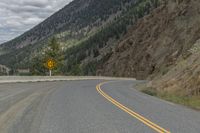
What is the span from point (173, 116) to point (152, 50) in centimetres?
7218

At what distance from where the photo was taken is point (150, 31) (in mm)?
93500

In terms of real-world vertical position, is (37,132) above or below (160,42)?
below

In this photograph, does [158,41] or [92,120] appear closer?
[92,120]

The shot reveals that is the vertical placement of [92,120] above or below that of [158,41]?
below

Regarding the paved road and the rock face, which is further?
the rock face

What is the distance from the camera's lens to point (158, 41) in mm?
83750

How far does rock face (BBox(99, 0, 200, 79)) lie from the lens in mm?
66125

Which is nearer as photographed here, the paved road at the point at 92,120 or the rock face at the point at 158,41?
the paved road at the point at 92,120

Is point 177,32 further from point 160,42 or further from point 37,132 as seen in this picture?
point 37,132

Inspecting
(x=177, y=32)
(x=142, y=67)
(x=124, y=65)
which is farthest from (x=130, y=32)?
(x=177, y=32)

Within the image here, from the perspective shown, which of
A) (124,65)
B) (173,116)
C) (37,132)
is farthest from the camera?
(124,65)

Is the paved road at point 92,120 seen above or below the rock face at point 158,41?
below

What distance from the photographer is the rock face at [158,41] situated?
217 ft

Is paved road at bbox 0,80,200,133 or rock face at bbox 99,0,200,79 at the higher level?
rock face at bbox 99,0,200,79
